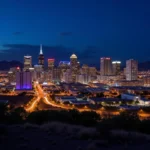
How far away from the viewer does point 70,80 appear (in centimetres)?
13562

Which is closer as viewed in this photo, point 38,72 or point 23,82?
point 23,82

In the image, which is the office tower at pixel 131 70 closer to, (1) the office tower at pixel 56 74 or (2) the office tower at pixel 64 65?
(1) the office tower at pixel 56 74

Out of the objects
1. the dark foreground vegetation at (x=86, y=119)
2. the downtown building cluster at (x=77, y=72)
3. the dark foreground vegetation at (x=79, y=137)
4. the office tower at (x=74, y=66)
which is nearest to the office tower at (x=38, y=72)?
the downtown building cluster at (x=77, y=72)

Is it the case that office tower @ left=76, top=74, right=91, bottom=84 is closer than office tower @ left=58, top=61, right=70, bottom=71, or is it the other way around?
office tower @ left=76, top=74, right=91, bottom=84

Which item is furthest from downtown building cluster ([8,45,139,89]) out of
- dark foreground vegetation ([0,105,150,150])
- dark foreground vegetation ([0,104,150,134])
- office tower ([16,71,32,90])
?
dark foreground vegetation ([0,105,150,150])

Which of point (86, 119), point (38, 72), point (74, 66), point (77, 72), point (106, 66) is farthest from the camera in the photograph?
point (38, 72)

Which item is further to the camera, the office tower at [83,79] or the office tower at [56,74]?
the office tower at [56,74]

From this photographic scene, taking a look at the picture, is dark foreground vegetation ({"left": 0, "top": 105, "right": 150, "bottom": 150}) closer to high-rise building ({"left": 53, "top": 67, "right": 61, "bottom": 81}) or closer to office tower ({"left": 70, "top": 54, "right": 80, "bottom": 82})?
office tower ({"left": 70, "top": 54, "right": 80, "bottom": 82})

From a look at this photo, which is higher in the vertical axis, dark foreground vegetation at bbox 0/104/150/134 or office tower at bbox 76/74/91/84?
office tower at bbox 76/74/91/84

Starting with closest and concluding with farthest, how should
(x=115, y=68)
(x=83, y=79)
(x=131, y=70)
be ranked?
(x=131, y=70) < (x=83, y=79) < (x=115, y=68)

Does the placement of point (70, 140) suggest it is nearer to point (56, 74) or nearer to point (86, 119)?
point (86, 119)

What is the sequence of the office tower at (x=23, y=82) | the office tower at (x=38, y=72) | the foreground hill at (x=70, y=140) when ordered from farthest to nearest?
the office tower at (x=38, y=72) < the office tower at (x=23, y=82) < the foreground hill at (x=70, y=140)

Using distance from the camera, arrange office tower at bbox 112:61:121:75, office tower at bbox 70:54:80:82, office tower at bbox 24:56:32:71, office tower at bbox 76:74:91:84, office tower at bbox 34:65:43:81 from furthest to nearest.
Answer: office tower at bbox 24:56:32:71 → office tower at bbox 112:61:121:75 → office tower at bbox 34:65:43:81 → office tower at bbox 70:54:80:82 → office tower at bbox 76:74:91:84

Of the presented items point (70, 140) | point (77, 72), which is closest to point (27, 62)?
point (77, 72)
